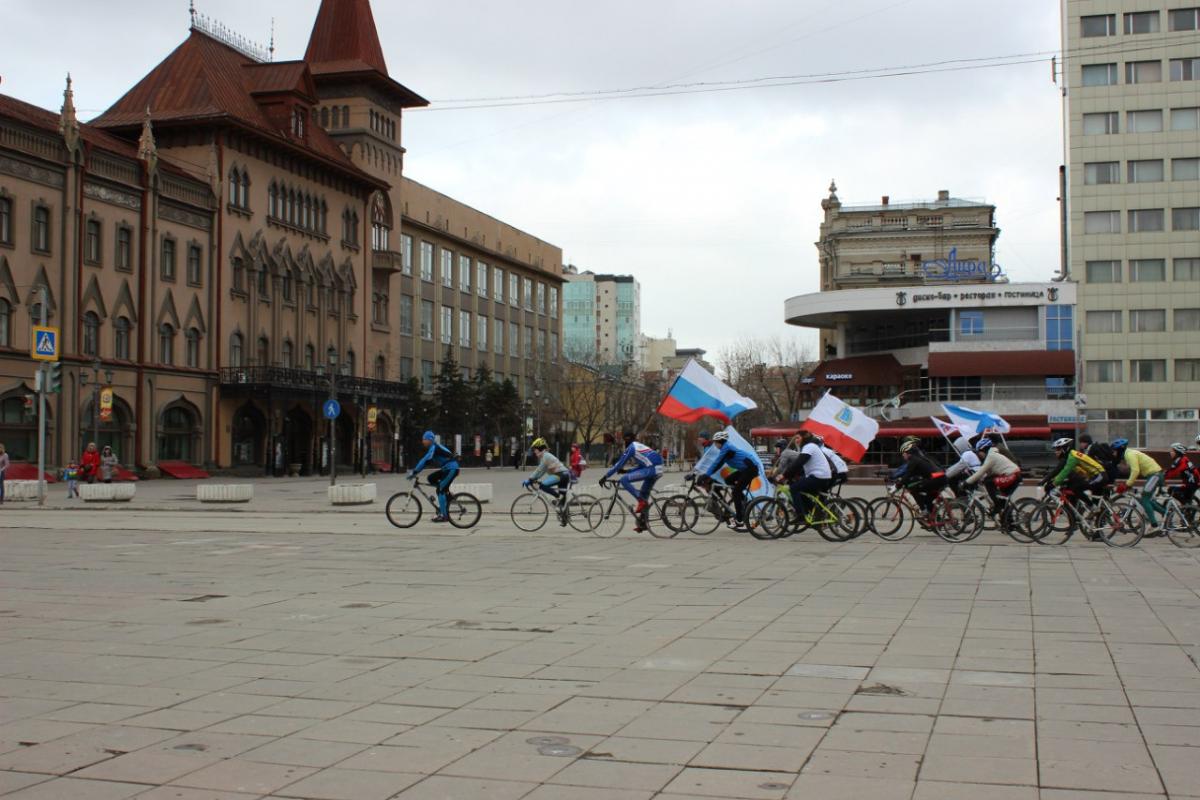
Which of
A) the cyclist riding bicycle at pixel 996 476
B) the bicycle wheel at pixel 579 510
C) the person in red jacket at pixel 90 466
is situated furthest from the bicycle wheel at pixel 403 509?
the person in red jacket at pixel 90 466

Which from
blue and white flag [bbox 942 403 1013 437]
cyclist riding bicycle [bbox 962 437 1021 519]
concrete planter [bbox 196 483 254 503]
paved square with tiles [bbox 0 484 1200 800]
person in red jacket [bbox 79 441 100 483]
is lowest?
concrete planter [bbox 196 483 254 503]

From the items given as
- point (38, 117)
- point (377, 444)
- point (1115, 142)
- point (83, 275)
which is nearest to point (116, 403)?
point (83, 275)

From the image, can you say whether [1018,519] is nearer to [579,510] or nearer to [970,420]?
[579,510]

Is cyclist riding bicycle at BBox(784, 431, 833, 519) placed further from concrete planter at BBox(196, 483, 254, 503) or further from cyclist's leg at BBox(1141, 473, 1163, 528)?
concrete planter at BBox(196, 483, 254, 503)

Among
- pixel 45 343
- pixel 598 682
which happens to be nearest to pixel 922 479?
pixel 598 682

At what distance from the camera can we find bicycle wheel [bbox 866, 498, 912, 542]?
68.7ft

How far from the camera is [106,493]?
34031 millimetres

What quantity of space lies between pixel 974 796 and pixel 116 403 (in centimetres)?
5287

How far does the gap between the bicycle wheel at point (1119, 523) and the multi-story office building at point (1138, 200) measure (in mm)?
59225

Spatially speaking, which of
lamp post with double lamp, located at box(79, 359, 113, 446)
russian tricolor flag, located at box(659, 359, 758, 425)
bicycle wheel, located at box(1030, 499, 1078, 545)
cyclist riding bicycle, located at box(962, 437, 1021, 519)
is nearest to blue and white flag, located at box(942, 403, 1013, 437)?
russian tricolor flag, located at box(659, 359, 758, 425)

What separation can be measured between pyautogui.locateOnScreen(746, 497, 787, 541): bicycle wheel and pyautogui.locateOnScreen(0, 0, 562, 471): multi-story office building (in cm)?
2945

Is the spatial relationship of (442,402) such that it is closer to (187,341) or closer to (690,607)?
(187,341)

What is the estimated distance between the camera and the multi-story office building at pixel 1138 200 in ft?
242

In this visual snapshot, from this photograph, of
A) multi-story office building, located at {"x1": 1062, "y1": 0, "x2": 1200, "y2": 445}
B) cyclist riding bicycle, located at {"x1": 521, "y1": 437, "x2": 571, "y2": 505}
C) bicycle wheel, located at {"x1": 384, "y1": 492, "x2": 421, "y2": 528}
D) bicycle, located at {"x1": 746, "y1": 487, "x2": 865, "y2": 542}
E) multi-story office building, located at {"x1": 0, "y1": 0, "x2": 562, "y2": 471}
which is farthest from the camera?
multi-story office building, located at {"x1": 1062, "y1": 0, "x2": 1200, "y2": 445}
